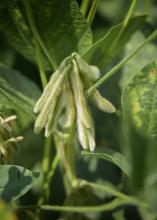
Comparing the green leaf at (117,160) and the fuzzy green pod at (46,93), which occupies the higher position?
the fuzzy green pod at (46,93)

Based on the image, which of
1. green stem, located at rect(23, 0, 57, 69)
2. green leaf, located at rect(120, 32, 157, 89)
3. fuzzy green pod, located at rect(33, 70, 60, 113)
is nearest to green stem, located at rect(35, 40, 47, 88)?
green stem, located at rect(23, 0, 57, 69)

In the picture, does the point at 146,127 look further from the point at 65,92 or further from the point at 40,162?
the point at 40,162

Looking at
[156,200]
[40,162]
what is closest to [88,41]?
[156,200]

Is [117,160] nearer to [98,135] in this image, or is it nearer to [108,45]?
[108,45]

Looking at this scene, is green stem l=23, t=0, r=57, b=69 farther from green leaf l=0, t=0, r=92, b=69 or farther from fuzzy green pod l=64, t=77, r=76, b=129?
fuzzy green pod l=64, t=77, r=76, b=129

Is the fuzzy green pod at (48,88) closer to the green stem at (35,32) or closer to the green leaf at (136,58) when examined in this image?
the green stem at (35,32)

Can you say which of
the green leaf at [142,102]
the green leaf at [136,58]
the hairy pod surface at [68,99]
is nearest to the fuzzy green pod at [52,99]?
the hairy pod surface at [68,99]
